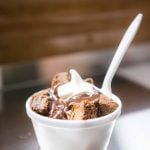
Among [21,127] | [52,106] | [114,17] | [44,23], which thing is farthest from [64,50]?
[52,106]

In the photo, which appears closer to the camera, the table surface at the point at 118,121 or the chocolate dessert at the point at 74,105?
the chocolate dessert at the point at 74,105

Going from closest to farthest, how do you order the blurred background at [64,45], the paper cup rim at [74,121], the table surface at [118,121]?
the paper cup rim at [74,121], the table surface at [118,121], the blurred background at [64,45]

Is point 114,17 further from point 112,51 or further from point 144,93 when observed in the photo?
point 144,93

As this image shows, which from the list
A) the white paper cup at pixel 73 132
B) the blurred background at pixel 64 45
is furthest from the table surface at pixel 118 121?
the white paper cup at pixel 73 132

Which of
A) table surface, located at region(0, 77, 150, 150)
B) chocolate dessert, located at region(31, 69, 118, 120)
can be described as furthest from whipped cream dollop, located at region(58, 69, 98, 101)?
table surface, located at region(0, 77, 150, 150)

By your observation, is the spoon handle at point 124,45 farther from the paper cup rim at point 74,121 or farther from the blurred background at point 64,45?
the blurred background at point 64,45

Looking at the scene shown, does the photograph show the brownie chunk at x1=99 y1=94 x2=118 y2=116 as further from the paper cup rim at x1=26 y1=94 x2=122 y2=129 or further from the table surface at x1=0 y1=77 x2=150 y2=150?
the table surface at x1=0 y1=77 x2=150 y2=150

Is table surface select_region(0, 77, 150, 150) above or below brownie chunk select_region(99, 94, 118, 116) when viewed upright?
below
